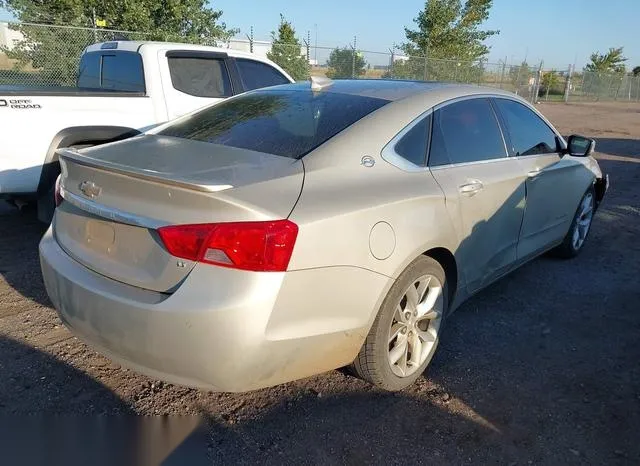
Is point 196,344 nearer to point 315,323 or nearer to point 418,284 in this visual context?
point 315,323

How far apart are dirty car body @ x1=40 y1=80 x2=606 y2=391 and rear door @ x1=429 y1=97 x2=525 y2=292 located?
2cm

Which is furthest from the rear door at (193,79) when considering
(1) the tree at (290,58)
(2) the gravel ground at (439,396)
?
(1) the tree at (290,58)

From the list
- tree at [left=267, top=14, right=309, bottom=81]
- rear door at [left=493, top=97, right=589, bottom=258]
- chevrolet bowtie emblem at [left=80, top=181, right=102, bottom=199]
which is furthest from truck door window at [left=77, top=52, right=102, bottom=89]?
tree at [left=267, top=14, right=309, bottom=81]

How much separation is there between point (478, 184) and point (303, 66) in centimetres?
1566

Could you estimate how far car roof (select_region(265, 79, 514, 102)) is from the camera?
331 cm

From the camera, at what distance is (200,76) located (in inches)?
247

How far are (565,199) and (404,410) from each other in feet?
9.08

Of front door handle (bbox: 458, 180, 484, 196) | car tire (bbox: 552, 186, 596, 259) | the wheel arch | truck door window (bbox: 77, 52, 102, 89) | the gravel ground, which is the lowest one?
→ the gravel ground

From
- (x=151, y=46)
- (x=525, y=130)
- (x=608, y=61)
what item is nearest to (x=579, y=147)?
(x=525, y=130)

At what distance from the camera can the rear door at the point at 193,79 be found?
589 cm

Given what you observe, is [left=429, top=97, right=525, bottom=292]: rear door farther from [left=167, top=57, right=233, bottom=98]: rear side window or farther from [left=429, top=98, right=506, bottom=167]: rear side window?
[left=167, top=57, right=233, bottom=98]: rear side window

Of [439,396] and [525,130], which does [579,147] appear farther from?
[439,396]

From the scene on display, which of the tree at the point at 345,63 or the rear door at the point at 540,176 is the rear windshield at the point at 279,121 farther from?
the tree at the point at 345,63

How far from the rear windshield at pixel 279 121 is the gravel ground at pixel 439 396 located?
134 cm
